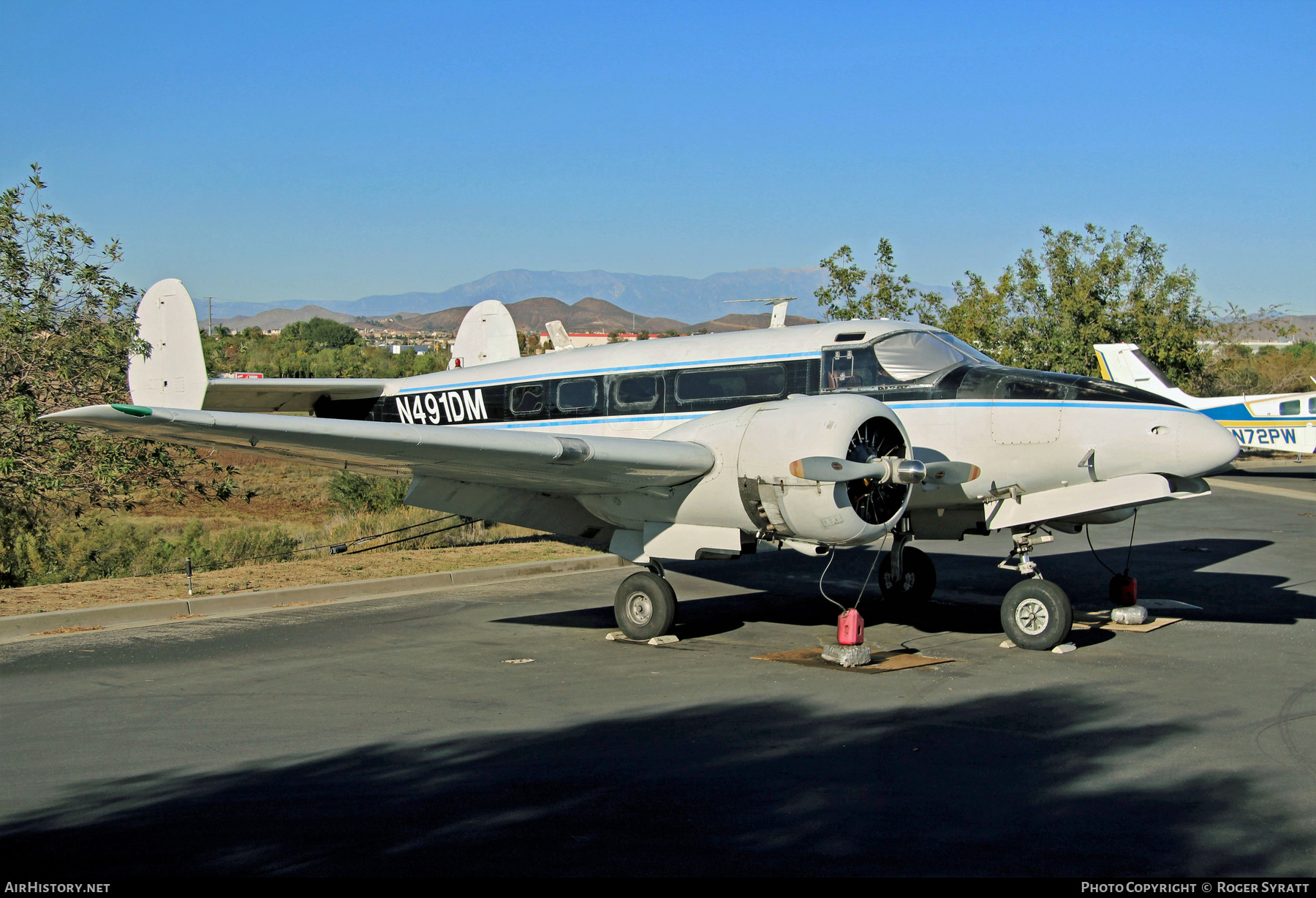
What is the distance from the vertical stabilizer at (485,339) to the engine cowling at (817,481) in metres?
7.04

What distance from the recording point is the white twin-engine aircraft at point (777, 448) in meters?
8.95

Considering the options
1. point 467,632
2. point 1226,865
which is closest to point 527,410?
point 467,632

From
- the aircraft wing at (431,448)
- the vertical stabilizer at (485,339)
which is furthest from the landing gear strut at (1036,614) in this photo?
the vertical stabilizer at (485,339)

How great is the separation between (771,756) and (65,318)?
12.6m

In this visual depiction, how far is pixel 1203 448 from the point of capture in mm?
9195

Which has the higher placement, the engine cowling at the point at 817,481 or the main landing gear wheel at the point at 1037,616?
the engine cowling at the point at 817,481

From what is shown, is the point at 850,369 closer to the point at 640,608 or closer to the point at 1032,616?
the point at 1032,616

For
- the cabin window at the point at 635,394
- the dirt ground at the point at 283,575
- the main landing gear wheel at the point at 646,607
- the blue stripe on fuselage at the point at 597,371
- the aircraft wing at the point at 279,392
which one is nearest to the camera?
the main landing gear wheel at the point at 646,607

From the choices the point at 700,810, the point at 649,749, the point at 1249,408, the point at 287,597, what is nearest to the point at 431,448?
the point at 649,749

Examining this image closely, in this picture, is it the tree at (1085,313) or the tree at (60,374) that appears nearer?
the tree at (60,374)

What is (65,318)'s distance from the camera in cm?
1426

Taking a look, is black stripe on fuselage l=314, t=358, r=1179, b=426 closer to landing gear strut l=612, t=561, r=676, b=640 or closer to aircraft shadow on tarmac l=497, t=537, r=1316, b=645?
landing gear strut l=612, t=561, r=676, b=640

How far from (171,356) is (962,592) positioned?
10.1m

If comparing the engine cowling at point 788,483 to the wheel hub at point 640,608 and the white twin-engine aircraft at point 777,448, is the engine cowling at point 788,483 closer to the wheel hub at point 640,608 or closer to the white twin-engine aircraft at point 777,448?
the white twin-engine aircraft at point 777,448
